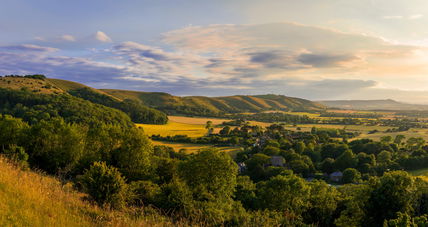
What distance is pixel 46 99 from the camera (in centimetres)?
12612

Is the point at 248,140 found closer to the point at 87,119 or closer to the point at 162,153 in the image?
the point at 162,153

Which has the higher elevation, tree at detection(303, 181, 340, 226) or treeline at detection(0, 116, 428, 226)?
treeline at detection(0, 116, 428, 226)

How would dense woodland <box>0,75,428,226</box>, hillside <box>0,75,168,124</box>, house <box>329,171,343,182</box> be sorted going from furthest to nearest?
1. hillside <box>0,75,168,124</box>
2. house <box>329,171,343,182</box>
3. dense woodland <box>0,75,428,226</box>

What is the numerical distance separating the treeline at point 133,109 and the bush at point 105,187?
5284 inches

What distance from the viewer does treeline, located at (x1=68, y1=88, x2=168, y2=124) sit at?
152750mm

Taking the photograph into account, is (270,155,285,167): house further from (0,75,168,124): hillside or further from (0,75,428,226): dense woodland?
(0,75,168,124): hillside

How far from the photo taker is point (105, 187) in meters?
14.9

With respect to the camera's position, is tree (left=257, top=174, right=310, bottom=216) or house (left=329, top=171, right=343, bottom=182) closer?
tree (left=257, top=174, right=310, bottom=216)

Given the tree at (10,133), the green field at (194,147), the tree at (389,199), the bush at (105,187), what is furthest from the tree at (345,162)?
the tree at (10,133)

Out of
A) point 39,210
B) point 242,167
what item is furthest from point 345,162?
point 39,210

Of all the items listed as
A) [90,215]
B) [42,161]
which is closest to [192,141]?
[42,161]

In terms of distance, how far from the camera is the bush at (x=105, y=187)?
1455 cm

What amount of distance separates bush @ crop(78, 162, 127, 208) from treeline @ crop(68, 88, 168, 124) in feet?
440

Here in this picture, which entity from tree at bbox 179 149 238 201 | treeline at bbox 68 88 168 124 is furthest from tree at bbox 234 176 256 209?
treeline at bbox 68 88 168 124
